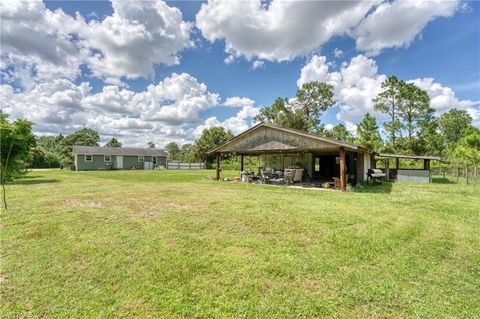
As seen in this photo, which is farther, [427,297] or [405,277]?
[405,277]

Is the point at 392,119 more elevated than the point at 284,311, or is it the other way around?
the point at 392,119

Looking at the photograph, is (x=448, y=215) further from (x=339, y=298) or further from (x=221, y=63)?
(x=221, y=63)

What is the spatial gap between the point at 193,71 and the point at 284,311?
67.3 feet

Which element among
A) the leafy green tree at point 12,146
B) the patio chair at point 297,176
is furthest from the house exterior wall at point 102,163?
the patio chair at point 297,176

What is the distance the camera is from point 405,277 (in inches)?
133

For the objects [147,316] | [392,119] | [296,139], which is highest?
[392,119]

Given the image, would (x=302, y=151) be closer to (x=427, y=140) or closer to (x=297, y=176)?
(x=297, y=176)

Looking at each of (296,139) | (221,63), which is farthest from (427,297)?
(221,63)

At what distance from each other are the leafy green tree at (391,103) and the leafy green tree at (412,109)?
49 cm

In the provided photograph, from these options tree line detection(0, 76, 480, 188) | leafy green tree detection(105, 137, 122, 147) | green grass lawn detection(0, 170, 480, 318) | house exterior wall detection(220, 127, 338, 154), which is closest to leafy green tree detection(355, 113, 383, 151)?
tree line detection(0, 76, 480, 188)

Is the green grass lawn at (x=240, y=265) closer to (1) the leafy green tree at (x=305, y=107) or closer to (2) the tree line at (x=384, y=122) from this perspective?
(2) the tree line at (x=384, y=122)

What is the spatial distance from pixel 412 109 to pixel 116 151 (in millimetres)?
44063

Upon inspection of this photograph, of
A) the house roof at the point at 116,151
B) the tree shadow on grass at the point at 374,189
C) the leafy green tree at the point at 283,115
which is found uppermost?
the leafy green tree at the point at 283,115

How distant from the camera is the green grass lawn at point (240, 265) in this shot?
2.77 metres
